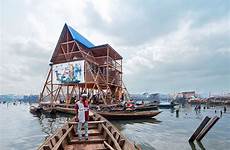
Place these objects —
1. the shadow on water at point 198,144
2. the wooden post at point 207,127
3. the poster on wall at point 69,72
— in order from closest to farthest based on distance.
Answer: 1. the shadow on water at point 198,144
2. the wooden post at point 207,127
3. the poster on wall at point 69,72

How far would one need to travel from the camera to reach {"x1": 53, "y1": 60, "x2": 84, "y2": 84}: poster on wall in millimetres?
32078

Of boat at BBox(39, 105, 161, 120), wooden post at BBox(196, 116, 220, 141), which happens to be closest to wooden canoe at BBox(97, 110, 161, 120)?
boat at BBox(39, 105, 161, 120)

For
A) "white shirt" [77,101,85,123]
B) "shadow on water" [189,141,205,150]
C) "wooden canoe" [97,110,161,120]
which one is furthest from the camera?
"wooden canoe" [97,110,161,120]

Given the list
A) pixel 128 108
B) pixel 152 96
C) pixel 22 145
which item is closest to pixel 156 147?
pixel 22 145

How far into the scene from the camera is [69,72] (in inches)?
1298

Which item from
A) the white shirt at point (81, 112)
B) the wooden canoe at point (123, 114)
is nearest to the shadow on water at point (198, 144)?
the white shirt at point (81, 112)

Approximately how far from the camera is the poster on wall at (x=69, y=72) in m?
32.1

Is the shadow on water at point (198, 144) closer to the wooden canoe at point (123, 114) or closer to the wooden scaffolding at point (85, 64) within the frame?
the wooden canoe at point (123, 114)

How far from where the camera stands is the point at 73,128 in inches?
400

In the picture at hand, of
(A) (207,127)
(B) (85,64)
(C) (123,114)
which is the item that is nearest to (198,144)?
(A) (207,127)

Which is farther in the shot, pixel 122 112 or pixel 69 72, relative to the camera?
pixel 69 72

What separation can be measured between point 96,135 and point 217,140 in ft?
37.1

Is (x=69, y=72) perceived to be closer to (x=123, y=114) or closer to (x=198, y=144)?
(x=123, y=114)

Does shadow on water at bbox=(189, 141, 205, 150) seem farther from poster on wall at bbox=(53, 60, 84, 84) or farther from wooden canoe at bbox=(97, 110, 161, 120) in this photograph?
poster on wall at bbox=(53, 60, 84, 84)
